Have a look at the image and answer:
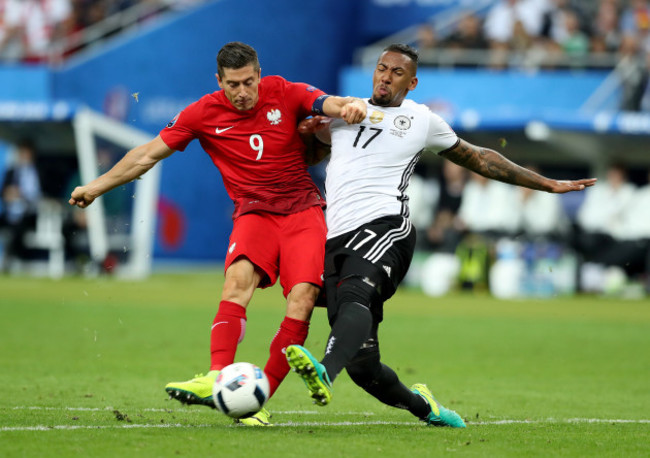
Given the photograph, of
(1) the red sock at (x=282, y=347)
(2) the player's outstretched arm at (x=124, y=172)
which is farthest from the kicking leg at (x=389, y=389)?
(2) the player's outstretched arm at (x=124, y=172)

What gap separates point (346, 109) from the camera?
250 inches

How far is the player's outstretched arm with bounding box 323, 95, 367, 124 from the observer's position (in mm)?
6328

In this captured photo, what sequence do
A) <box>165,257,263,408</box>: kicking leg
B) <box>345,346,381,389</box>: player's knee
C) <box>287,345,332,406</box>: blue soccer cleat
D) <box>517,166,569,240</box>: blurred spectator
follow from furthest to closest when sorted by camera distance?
1. <box>517,166,569,240</box>: blurred spectator
2. <box>165,257,263,408</box>: kicking leg
3. <box>345,346,381,389</box>: player's knee
4. <box>287,345,332,406</box>: blue soccer cleat

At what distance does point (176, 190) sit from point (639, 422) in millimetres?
20385

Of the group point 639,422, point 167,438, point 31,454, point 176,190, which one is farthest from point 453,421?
point 176,190

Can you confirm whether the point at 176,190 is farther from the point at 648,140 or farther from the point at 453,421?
the point at 453,421

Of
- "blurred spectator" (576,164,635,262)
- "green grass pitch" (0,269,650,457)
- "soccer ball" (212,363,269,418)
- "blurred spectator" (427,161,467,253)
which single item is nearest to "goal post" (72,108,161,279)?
"green grass pitch" (0,269,650,457)

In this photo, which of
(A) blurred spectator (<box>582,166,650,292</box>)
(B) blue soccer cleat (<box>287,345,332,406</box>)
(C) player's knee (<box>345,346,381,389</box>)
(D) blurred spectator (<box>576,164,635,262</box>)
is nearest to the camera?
(B) blue soccer cleat (<box>287,345,332,406</box>)

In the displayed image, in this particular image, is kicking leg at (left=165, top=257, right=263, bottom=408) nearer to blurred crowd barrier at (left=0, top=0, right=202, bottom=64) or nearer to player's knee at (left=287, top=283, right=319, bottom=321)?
player's knee at (left=287, top=283, right=319, bottom=321)

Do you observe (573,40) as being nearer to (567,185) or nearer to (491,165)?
(567,185)

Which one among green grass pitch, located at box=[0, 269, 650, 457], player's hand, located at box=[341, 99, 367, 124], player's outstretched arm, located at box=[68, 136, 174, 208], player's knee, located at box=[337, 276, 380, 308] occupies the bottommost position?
green grass pitch, located at box=[0, 269, 650, 457]

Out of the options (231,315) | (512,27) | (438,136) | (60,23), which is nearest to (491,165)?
(438,136)

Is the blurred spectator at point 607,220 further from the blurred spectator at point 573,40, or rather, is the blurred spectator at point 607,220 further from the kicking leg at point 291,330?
the kicking leg at point 291,330

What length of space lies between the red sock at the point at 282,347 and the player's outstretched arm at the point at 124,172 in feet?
4.27
